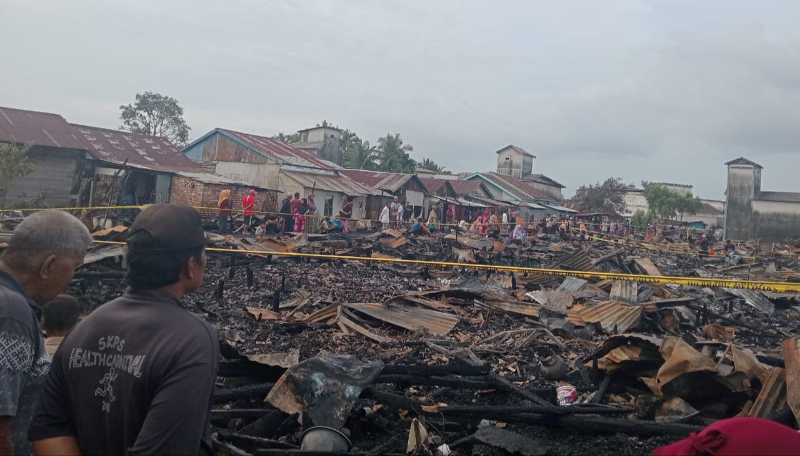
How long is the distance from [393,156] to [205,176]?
25.7m

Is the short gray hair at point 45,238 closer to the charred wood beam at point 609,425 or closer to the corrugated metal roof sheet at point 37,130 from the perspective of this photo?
the charred wood beam at point 609,425

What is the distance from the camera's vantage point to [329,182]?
3189 cm

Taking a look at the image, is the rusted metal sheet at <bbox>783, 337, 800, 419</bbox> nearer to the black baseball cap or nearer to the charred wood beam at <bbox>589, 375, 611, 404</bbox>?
the charred wood beam at <bbox>589, 375, 611, 404</bbox>

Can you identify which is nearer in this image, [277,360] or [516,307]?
[277,360]

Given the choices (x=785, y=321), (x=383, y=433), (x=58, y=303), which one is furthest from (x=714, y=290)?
(x=58, y=303)

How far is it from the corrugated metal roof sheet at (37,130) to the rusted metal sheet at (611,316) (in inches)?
859

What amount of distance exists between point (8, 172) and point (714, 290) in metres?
22.5

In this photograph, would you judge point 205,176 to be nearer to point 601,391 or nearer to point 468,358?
point 468,358

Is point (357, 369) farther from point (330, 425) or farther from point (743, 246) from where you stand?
point (743, 246)

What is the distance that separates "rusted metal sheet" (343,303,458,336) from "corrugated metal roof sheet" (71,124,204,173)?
68.1 ft

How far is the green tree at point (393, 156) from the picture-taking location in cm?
5122

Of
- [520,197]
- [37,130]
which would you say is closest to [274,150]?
[37,130]

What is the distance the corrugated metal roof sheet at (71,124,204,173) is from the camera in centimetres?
2797

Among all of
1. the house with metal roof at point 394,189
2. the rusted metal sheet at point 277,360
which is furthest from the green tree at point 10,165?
the rusted metal sheet at point 277,360
